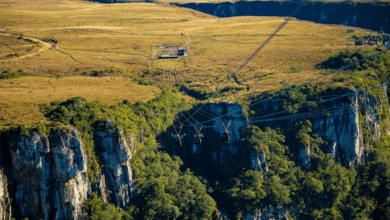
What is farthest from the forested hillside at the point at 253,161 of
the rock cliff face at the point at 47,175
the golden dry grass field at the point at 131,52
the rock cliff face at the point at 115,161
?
the golden dry grass field at the point at 131,52

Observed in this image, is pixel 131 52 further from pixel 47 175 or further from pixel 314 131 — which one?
pixel 47 175

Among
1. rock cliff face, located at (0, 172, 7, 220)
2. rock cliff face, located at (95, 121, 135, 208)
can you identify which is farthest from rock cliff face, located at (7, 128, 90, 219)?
rock cliff face, located at (95, 121, 135, 208)

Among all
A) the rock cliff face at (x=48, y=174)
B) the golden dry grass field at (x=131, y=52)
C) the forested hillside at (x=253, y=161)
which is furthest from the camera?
the golden dry grass field at (x=131, y=52)

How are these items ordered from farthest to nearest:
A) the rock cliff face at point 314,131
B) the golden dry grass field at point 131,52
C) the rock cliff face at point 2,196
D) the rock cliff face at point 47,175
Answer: the rock cliff face at point 314,131 < the golden dry grass field at point 131,52 < the rock cliff face at point 47,175 < the rock cliff face at point 2,196

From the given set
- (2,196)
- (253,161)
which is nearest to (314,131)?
(253,161)

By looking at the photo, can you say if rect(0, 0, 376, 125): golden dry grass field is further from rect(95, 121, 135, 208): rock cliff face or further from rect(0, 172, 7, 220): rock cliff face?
rect(95, 121, 135, 208): rock cliff face

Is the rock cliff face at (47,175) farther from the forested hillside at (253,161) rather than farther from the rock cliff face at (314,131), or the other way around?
the rock cliff face at (314,131)

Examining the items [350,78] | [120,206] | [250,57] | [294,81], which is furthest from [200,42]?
[120,206]
